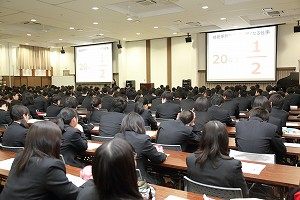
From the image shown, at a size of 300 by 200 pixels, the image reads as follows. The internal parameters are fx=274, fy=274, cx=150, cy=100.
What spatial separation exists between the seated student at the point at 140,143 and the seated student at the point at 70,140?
2.02ft

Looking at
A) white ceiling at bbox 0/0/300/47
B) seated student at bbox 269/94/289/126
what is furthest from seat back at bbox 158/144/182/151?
white ceiling at bbox 0/0/300/47

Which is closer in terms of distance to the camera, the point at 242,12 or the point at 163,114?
the point at 163,114

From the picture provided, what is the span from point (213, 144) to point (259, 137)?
131 cm

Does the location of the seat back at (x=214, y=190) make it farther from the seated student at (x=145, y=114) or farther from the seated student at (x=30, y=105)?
the seated student at (x=30, y=105)

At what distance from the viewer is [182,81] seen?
1462cm

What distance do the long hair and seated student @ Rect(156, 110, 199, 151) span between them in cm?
186

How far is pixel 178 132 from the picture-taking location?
3.61 meters

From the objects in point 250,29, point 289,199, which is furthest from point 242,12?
point 289,199

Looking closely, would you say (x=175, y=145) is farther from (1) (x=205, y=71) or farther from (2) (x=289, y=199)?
(1) (x=205, y=71)

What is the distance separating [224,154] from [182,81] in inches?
494

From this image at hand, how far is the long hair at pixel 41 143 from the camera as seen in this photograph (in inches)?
74.6

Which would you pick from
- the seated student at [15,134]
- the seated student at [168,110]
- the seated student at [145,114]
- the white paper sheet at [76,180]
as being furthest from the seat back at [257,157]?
the seated student at [168,110]

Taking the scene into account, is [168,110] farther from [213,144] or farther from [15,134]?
[213,144]

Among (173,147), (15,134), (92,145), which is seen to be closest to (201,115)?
(173,147)
